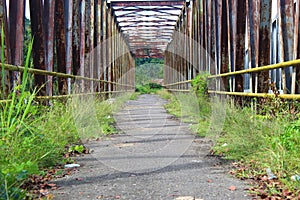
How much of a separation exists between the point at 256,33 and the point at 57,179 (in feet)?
14.5

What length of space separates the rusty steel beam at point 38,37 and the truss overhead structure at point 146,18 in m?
15.6

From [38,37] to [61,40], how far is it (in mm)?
1953

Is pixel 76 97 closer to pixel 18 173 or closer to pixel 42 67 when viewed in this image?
pixel 42 67

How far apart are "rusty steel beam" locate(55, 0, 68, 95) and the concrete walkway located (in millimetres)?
2626

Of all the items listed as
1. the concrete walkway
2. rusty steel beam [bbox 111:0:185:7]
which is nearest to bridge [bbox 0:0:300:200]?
the concrete walkway

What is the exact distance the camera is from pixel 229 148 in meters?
4.52

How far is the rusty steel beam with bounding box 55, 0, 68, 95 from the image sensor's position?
8.09 m

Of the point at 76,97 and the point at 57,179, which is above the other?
the point at 76,97

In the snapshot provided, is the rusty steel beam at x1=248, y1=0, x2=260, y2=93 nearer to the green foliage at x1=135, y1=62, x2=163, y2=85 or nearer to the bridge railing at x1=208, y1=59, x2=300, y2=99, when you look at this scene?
the bridge railing at x1=208, y1=59, x2=300, y2=99

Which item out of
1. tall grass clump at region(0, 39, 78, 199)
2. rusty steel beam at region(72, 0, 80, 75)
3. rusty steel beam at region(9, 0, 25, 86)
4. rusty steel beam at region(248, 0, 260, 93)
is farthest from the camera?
rusty steel beam at region(72, 0, 80, 75)

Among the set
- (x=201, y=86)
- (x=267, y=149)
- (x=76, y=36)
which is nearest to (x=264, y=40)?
(x=267, y=149)

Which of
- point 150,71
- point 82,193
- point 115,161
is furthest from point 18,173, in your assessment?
point 150,71

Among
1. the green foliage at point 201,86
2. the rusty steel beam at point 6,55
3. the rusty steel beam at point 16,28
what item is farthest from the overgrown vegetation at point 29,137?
the green foliage at point 201,86

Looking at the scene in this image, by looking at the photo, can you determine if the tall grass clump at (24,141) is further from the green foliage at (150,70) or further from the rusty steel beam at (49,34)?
the green foliage at (150,70)
